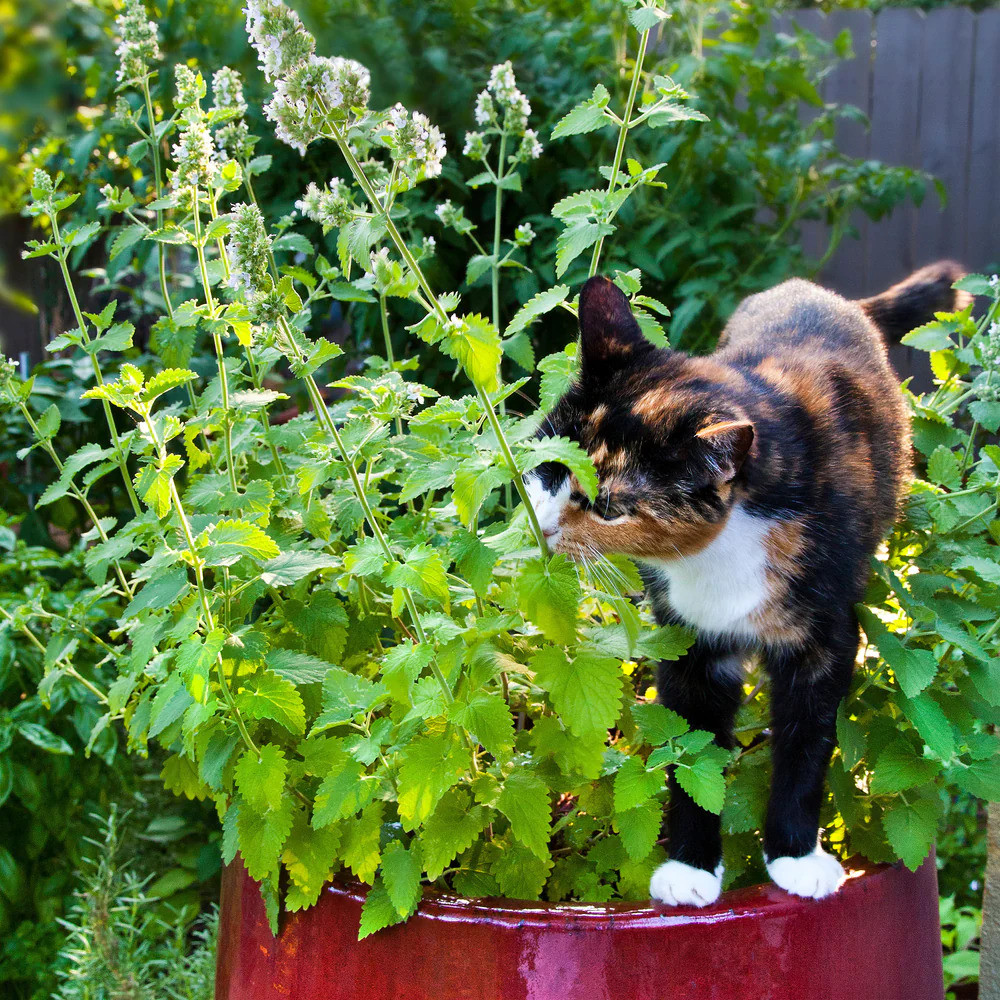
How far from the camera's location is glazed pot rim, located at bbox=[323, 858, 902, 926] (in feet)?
3.37

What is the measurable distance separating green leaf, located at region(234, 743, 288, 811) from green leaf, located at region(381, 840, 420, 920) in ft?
0.43

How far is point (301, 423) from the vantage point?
58.5 inches

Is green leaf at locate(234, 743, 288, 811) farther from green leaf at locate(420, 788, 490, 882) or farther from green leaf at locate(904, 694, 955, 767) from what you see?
green leaf at locate(904, 694, 955, 767)

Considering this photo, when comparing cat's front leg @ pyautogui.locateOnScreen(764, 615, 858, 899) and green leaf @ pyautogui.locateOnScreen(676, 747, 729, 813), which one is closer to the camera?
green leaf @ pyautogui.locateOnScreen(676, 747, 729, 813)

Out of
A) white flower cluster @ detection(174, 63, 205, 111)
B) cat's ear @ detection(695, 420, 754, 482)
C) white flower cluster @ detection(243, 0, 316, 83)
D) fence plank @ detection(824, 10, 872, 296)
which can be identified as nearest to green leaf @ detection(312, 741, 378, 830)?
cat's ear @ detection(695, 420, 754, 482)

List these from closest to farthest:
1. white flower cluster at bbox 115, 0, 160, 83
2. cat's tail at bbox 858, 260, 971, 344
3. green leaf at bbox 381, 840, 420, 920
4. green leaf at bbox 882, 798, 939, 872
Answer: green leaf at bbox 381, 840, 420, 920 → green leaf at bbox 882, 798, 939, 872 → white flower cluster at bbox 115, 0, 160, 83 → cat's tail at bbox 858, 260, 971, 344

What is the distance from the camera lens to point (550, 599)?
986 millimetres

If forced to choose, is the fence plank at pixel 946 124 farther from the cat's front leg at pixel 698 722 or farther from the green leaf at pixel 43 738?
the green leaf at pixel 43 738

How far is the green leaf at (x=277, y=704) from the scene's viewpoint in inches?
43.8

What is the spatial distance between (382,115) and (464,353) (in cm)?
34

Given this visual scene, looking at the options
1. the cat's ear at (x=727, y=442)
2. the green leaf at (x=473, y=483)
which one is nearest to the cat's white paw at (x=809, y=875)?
the cat's ear at (x=727, y=442)

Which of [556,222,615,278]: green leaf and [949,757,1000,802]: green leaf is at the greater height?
[556,222,615,278]: green leaf

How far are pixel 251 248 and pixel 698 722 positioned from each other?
80 cm

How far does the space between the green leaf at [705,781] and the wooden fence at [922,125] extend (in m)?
3.55
